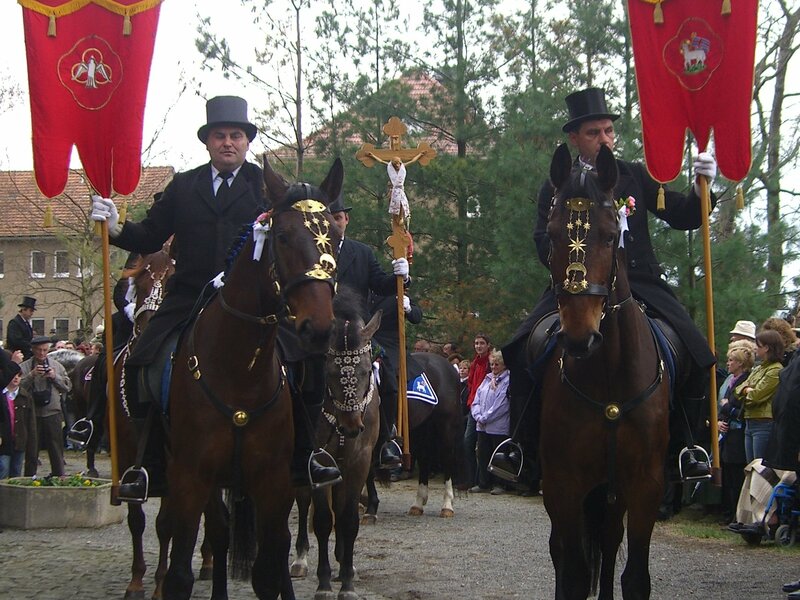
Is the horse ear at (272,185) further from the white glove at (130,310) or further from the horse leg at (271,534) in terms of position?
the white glove at (130,310)

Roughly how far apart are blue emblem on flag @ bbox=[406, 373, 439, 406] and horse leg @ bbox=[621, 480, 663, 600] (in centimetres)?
837

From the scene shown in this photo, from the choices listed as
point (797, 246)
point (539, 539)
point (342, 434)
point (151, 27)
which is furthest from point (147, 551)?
point (797, 246)

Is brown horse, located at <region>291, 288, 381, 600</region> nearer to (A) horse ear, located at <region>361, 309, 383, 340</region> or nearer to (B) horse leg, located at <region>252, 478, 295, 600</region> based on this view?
(A) horse ear, located at <region>361, 309, 383, 340</region>

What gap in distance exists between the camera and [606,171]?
6516mm

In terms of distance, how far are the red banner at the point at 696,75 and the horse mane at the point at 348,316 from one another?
9.55 ft

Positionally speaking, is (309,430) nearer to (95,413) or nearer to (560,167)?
(560,167)

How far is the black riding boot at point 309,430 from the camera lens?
712cm

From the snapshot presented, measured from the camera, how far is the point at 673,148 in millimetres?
7953

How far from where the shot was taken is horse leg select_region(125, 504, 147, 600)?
8.93 metres

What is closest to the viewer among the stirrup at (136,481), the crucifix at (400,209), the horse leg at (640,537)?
the horse leg at (640,537)

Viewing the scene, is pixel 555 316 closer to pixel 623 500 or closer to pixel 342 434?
pixel 623 500

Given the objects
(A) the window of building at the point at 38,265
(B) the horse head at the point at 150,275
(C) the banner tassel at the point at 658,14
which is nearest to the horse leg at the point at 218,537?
(B) the horse head at the point at 150,275

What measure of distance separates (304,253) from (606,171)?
1.79 m

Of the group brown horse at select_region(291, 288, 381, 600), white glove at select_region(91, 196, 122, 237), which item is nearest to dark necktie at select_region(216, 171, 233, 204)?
white glove at select_region(91, 196, 122, 237)
